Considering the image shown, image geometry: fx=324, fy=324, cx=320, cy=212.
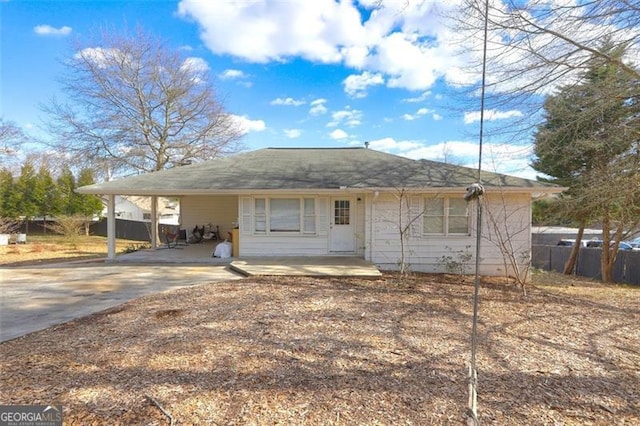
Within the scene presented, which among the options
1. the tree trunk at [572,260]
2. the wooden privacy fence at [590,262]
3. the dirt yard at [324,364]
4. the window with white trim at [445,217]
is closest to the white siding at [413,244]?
the window with white trim at [445,217]

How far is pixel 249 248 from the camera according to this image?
10.5m

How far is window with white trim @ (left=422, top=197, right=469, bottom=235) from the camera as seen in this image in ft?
31.8

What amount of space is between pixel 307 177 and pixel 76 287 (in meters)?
6.69

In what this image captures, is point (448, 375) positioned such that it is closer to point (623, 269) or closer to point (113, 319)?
point (113, 319)

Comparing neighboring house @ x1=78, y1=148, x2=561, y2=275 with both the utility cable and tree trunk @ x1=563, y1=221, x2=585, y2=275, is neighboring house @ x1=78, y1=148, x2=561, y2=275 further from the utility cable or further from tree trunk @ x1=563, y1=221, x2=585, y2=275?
tree trunk @ x1=563, y1=221, x2=585, y2=275

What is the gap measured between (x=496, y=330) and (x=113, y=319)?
5.76 metres

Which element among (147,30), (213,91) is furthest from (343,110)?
(147,30)

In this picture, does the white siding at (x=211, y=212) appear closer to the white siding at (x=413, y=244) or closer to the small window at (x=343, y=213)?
the small window at (x=343, y=213)

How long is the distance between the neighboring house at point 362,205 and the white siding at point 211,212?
3.28 meters

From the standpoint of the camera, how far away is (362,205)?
421 inches

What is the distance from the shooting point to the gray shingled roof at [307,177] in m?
9.58

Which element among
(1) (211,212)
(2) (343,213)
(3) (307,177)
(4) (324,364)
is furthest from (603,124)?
(1) (211,212)

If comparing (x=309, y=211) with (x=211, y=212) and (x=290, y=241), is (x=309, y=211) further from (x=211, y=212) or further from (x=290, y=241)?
(x=211, y=212)

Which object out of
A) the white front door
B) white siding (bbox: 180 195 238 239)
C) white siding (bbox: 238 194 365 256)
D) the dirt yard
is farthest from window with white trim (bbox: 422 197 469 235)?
white siding (bbox: 180 195 238 239)
